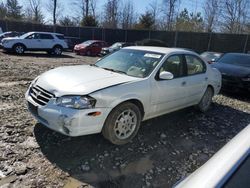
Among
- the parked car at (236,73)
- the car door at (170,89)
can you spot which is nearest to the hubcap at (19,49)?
the parked car at (236,73)

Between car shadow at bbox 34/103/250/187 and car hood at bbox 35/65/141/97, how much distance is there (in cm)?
86

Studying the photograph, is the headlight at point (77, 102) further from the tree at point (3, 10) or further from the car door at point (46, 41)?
the tree at point (3, 10)

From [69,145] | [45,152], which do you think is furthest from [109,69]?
[45,152]

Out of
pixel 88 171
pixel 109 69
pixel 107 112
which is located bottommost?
pixel 88 171

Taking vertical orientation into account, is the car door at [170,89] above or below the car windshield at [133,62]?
below

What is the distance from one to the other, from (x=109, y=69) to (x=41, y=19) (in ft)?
150

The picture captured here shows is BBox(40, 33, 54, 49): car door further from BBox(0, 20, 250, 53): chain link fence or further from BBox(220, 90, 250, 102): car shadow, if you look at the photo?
BBox(220, 90, 250, 102): car shadow

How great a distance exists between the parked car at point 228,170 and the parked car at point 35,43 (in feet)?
53.2

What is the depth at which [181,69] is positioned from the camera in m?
4.81

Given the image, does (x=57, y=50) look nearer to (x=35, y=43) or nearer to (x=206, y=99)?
(x=35, y=43)

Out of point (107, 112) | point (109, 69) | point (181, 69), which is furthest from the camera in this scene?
point (181, 69)

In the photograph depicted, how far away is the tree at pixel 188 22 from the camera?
4094 cm

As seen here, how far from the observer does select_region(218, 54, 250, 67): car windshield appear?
8384 millimetres

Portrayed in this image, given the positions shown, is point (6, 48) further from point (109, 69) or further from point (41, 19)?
point (41, 19)
